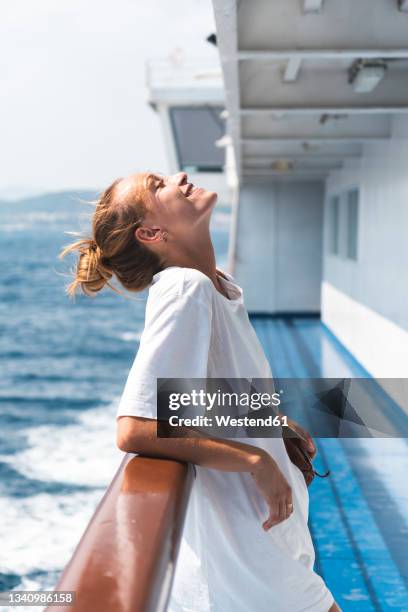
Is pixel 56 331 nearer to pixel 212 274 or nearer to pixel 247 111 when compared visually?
pixel 247 111

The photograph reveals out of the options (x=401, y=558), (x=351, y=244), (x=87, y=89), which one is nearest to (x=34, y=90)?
(x=87, y=89)

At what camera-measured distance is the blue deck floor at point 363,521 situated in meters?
3.22

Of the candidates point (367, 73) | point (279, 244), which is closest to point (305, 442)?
point (367, 73)

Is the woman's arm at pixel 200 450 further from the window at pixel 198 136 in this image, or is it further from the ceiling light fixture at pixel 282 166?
the window at pixel 198 136

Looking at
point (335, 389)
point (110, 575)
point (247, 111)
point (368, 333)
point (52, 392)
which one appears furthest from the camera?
point (52, 392)

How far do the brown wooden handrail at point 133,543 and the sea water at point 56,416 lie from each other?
446 millimetres

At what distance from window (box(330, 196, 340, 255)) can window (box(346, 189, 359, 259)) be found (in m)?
1.40

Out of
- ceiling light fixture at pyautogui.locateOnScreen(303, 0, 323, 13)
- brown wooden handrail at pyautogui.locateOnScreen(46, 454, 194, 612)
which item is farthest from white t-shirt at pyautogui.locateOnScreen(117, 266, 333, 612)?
ceiling light fixture at pyautogui.locateOnScreen(303, 0, 323, 13)

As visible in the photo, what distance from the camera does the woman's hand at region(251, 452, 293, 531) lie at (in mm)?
1377

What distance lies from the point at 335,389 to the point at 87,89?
101418 millimetres

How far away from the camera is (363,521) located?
3.99m

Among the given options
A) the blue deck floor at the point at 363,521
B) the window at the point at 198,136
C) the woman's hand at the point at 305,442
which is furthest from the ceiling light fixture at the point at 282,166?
the woman's hand at the point at 305,442

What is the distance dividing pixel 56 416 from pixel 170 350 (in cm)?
1369

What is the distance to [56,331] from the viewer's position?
33.8m
